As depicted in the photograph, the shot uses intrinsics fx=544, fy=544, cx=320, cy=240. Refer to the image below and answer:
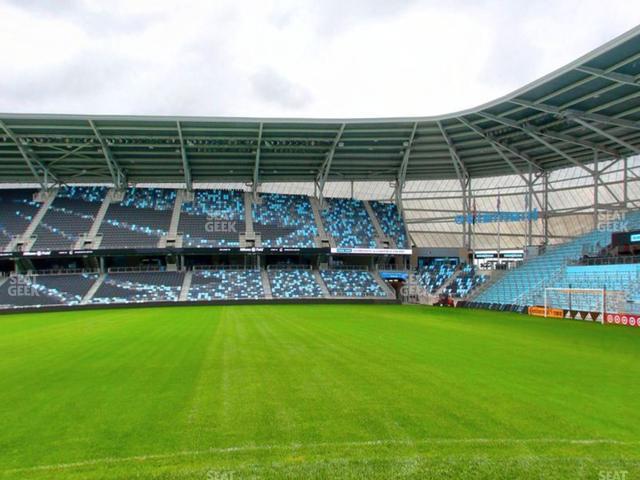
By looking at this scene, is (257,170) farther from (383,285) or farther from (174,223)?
(383,285)

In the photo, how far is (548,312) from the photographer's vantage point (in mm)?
34938

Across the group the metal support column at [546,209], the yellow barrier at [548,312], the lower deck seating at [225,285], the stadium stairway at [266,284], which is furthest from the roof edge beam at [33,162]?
the metal support column at [546,209]

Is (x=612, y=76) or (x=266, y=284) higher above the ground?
(x=612, y=76)

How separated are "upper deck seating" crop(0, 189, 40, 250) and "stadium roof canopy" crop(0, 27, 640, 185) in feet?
5.49

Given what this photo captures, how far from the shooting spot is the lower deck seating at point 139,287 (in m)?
47.2

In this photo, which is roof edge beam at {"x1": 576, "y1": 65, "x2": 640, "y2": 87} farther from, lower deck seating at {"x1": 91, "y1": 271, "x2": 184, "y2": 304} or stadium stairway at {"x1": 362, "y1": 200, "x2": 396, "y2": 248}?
lower deck seating at {"x1": 91, "y1": 271, "x2": 184, "y2": 304}

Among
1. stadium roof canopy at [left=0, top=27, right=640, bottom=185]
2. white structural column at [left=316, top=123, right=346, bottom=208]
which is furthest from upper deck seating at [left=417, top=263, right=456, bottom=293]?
white structural column at [left=316, top=123, right=346, bottom=208]

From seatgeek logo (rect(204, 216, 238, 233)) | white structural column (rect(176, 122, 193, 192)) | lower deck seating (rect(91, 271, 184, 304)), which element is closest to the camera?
white structural column (rect(176, 122, 193, 192))

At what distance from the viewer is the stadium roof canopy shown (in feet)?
117

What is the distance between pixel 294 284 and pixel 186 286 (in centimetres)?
1008

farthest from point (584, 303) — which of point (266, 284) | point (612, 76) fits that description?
point (266, 284)

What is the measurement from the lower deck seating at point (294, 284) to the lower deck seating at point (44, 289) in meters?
16.7

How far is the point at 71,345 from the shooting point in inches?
710

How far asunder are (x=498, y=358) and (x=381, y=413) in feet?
23.8
